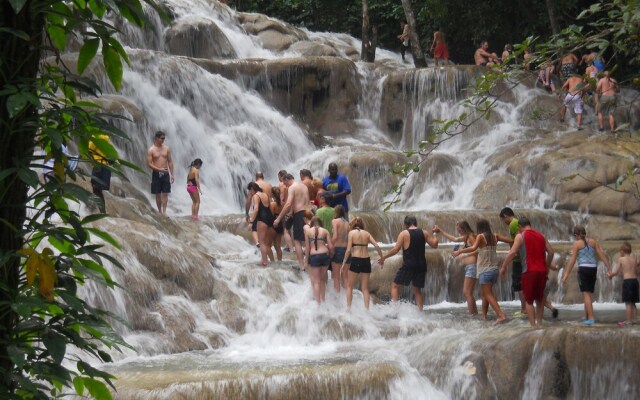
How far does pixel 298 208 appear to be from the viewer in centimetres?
1522

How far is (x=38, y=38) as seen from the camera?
261 cm

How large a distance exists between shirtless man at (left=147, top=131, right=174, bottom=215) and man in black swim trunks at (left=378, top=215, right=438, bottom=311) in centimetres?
469

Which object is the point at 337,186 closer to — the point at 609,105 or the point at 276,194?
the point at 276,194

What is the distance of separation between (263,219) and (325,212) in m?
1.30

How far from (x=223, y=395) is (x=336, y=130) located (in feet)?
57.6

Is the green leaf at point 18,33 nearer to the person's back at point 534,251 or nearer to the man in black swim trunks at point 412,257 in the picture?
the person's back at point 534,251

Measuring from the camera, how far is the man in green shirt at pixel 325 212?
1445 centimetres

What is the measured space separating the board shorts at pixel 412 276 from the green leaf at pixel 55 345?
11866 mm

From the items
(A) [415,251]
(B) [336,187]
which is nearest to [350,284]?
(A) [415,251]

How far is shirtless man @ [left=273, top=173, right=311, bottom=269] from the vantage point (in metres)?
15.1

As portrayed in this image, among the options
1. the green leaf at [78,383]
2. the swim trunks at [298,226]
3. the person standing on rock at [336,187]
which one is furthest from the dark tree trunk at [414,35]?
the green leaf at [78,383]

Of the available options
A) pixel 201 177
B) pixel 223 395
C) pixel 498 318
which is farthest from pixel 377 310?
pixel 201 177

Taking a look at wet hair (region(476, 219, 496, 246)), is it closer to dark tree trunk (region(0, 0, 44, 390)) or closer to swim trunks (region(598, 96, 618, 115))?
swim trunks (region(598, 96, 618, 115))

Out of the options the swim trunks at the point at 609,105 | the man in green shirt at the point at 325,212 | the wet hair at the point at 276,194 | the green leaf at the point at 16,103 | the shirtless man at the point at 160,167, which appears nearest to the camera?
the green leaf at the point at 16,103
